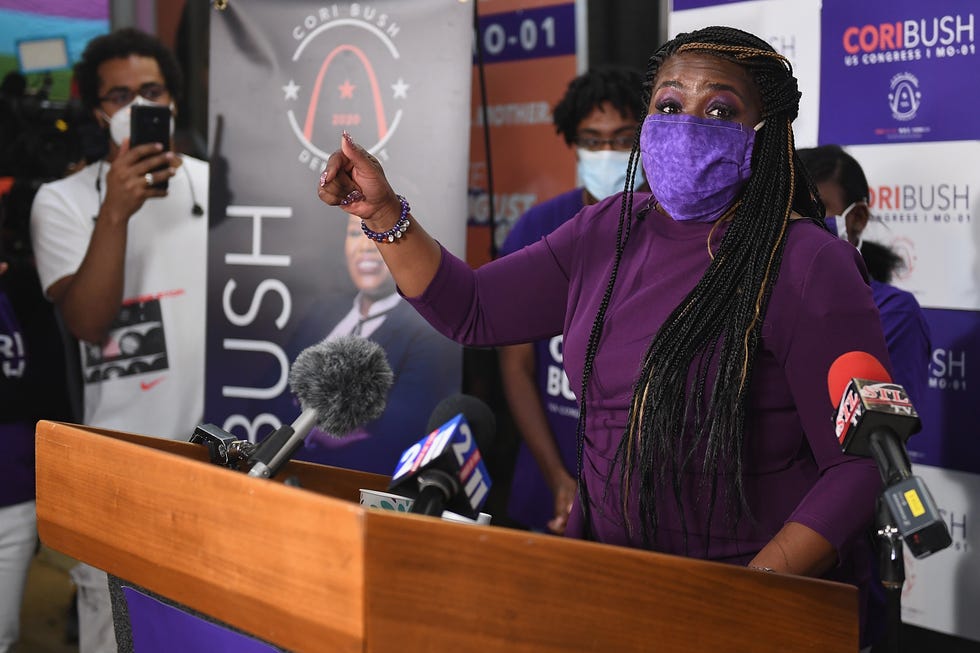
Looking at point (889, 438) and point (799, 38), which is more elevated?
point (799, 38)

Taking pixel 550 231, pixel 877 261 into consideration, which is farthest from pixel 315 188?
pixel 877 261

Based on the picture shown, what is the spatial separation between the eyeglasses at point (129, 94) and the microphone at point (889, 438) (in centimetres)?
290

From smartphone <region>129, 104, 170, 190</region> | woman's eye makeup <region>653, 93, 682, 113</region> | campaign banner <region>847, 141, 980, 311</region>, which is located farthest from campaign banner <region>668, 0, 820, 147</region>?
smartphone <region>129, 104, 170, 190</region>

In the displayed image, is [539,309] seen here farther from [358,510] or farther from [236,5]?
[236,5]

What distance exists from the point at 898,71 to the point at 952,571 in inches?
53.6

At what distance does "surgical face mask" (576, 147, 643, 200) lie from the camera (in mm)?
3178

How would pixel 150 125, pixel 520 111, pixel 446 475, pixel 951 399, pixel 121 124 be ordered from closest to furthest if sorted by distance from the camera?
pixel 446 475
pixel 951 399
pixel 150 125
pixel 121 124
pixel 520 111

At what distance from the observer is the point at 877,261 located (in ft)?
9.27

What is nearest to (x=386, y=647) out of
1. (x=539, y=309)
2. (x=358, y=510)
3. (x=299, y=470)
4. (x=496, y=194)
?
(x=358, y=510)

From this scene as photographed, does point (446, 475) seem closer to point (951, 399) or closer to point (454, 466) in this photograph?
point (454, 466)

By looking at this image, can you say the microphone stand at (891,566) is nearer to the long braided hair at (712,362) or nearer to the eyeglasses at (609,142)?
the long braided hair at (712,362)

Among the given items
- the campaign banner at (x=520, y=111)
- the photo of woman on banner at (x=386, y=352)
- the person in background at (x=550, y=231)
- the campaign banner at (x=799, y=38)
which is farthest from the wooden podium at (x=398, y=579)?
the campaign banner at (x=520, y=111)

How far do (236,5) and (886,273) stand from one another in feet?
6.85

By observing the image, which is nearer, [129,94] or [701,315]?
[701,315]
